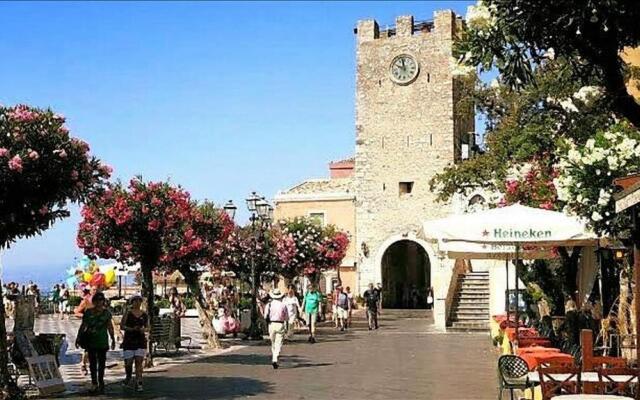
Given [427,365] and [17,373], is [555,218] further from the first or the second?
[17,373]

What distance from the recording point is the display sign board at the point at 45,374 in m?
12.6

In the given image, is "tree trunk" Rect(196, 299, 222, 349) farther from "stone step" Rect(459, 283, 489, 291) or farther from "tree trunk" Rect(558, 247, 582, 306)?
"stone step" Rect(459, 283, 489, 291)

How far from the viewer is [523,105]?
19.2 metres

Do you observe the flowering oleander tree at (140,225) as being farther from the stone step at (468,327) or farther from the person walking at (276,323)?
the stone step at (468,327)

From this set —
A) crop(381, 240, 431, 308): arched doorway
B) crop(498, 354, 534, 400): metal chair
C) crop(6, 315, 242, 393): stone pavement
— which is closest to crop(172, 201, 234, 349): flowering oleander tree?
crop(6, 315, 242, 393): stone pavement

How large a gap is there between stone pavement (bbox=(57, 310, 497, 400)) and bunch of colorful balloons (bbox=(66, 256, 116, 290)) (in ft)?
47.5

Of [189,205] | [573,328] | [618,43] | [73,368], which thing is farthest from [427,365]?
[618,43]

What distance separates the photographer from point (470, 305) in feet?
96.4

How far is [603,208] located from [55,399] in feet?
25.4

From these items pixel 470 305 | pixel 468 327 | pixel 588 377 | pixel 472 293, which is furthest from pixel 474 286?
pixel 588 377

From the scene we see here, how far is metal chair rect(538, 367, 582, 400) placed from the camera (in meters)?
8.45

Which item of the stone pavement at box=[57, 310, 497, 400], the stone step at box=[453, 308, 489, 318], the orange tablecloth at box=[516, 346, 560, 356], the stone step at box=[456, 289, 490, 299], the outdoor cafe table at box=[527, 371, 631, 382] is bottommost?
the stone pavement at box=[57, 310, 497, 400]

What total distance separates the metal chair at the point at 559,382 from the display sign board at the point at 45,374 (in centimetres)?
734

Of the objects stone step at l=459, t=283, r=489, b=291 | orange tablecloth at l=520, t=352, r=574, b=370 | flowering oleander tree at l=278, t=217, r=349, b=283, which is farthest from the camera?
flowering oleander tree at l=278, t=217, r=349, b=283
